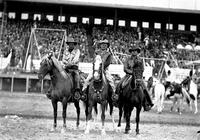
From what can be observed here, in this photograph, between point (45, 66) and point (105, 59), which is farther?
point (105, 59)

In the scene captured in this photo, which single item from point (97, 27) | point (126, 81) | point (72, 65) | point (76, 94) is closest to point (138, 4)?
point (97, 27)

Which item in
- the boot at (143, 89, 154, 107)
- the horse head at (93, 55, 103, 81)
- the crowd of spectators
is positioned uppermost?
the crowd of spectators

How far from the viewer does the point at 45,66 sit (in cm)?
1153

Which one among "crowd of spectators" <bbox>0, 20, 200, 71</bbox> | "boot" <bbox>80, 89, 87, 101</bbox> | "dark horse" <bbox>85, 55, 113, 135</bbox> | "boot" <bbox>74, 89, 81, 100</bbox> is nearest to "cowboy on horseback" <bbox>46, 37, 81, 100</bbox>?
"boot" <bbox>74, 89, 81, 100</bbox>

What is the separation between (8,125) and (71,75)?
2696 millimetres

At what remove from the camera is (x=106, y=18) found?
4653 cm

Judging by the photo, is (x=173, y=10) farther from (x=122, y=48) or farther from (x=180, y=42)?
(x=122, y=48)

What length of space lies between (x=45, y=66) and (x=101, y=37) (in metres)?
29.9

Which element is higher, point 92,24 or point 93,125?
point 92,24

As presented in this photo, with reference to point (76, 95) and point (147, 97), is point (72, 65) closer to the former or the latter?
point (76, 95)

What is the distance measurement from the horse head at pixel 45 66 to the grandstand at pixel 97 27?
1939 cm

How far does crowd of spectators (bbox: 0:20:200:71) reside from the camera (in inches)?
1368

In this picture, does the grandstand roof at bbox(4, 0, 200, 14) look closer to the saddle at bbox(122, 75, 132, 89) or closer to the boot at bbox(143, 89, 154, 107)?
the boot at bbox(143, 89, 154, 107)

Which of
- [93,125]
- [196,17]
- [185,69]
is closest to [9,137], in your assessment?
[93,125]
